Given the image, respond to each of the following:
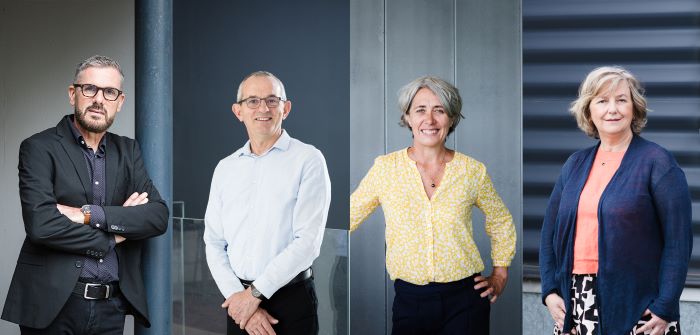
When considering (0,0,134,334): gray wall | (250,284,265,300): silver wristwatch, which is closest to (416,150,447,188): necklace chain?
(250,284,265,300): silver wristwatch

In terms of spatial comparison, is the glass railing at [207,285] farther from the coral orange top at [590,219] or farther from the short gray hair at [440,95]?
the coral orange top at [590,219]

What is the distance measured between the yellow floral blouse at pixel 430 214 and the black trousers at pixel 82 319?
1.28m

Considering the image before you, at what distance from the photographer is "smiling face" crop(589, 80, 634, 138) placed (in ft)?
11.9

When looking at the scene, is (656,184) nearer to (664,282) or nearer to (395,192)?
(664,282)

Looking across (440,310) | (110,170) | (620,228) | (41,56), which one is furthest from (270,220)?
(41,56)

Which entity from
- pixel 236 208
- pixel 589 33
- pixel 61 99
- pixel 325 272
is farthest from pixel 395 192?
pixel 589 33

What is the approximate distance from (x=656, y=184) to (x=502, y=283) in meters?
0.99

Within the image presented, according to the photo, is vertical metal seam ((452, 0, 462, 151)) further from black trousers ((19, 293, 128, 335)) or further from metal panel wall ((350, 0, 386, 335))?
black trousers ((19, 293, 128, 335))

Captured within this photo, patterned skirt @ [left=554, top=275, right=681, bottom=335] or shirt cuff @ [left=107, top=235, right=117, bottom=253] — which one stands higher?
→ shirt cuff @ [left=107, top=235, right=117, bottom=253]

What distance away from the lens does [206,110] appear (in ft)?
13.2

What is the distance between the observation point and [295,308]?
12.4 feet

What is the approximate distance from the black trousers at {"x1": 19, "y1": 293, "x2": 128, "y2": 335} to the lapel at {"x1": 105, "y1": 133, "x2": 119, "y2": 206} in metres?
0.45

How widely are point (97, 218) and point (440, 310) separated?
5.14ft

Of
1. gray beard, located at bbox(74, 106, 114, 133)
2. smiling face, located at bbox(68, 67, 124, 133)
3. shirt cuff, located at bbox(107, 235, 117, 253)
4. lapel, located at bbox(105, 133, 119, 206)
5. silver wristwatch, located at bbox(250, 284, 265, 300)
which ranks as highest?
smiling face, located at bbox(68, 67, 124, 133)
